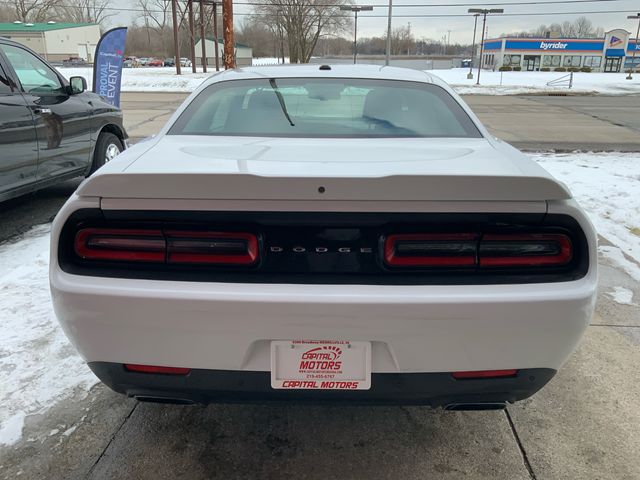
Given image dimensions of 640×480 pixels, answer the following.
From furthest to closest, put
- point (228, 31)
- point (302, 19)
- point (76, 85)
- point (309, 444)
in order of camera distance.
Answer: point (302, 19) < point (228, 31) < point (76, 85) < point (309, 444)

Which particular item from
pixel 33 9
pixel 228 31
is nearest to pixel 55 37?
pixel 33 9

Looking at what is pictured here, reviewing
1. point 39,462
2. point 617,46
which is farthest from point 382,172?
point 617,46

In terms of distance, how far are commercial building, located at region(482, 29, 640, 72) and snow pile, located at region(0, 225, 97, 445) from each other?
237 feet

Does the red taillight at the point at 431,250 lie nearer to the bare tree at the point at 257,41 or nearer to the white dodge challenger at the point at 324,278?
the white dodge challenger at the point at 324,278

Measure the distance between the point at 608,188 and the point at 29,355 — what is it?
21.4ft

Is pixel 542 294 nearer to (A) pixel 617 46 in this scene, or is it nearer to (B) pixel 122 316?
(B) pixel 122 316

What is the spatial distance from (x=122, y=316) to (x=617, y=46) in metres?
80.3

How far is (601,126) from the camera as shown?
14375mm

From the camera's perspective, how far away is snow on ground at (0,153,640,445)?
266cm

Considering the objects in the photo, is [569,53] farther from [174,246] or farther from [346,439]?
[174,246]

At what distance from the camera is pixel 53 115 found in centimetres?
518

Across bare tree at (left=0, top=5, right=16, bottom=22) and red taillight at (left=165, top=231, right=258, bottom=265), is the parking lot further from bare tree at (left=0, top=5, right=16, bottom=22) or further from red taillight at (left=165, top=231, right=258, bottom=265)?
bare tree at (left=0, top=5, right=16, bottom=22)

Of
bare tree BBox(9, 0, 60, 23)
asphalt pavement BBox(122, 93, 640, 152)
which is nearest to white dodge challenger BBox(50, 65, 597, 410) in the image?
asphalt pavement BBox(122, 93, 640, 152)

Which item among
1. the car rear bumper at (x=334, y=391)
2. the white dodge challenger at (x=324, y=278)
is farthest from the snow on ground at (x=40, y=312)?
the white dodge challenger at (x=324, y=278)
